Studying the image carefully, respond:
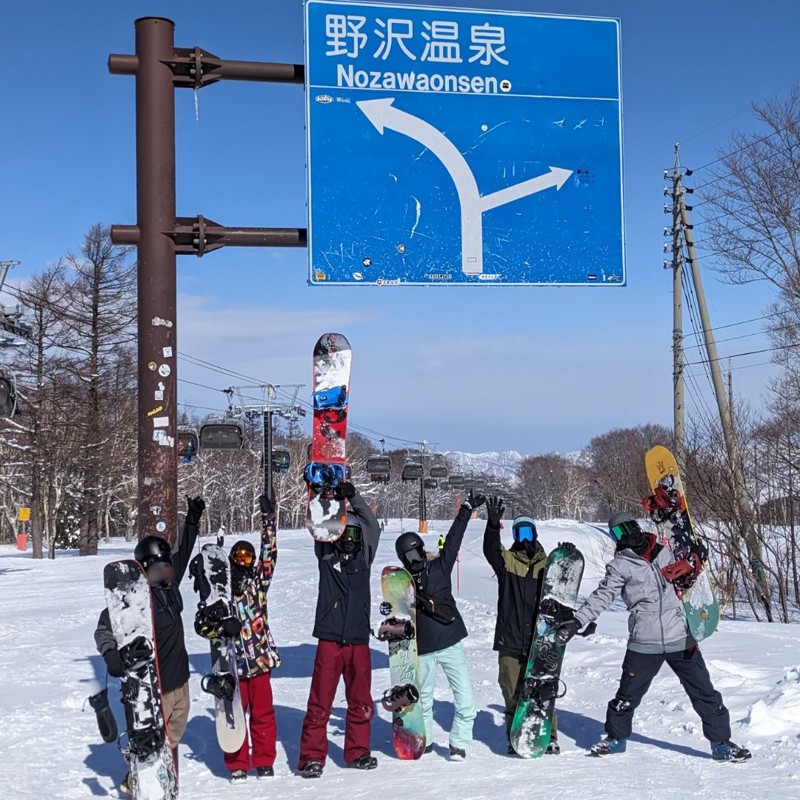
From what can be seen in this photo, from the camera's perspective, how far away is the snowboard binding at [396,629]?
636 centimetres

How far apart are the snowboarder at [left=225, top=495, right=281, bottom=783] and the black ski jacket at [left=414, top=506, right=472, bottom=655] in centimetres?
105

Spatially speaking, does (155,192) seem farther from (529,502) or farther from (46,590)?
(529,502)

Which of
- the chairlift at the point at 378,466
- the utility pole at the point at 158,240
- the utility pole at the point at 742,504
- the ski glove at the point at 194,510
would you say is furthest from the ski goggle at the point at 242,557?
the chairlift at the point at 378,466

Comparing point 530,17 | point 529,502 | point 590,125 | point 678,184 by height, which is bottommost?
point 529,502

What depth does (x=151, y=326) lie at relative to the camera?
5684 mm

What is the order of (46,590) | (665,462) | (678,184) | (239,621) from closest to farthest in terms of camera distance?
(239,621) < (665,462) < (46,590) < (678,184)

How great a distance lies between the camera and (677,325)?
22328 millimetres

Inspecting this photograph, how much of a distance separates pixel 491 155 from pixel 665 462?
163 inches

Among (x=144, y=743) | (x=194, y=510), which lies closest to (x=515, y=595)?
(x=194, y=510)

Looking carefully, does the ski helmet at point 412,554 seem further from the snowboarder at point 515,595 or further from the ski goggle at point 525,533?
the ski goggle at point 525,533

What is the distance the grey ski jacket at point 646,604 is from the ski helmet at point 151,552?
2790 mm

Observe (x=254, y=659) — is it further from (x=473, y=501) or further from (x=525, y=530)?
(x=525, y=530)

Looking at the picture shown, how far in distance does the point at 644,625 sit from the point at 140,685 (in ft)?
10.9

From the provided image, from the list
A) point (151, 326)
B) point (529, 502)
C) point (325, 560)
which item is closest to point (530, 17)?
point (151, 326)
